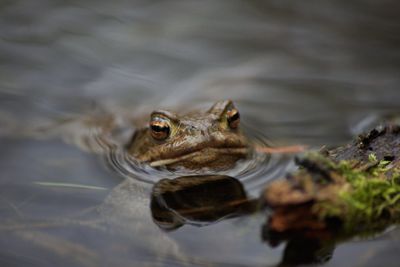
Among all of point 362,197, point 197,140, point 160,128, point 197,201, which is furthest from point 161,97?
point 362,197

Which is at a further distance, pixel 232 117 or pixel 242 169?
pixel 232 117

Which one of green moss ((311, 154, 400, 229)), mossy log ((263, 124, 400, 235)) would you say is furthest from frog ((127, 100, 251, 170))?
green moss ((311, 154, 400, 229))

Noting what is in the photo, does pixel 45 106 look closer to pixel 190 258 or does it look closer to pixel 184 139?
pixel 184 139

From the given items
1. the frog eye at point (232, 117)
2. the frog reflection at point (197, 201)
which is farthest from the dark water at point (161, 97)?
the frog eye at point (232, 117)

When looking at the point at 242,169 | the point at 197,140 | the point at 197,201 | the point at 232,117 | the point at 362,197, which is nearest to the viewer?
the point at 362,197

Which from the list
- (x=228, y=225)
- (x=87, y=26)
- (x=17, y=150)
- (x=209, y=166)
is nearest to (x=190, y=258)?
(x=228, y=225)

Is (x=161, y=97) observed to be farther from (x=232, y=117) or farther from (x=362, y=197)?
(x=362, y=197)
